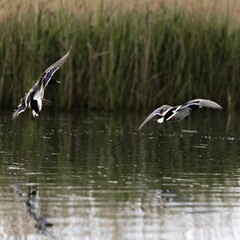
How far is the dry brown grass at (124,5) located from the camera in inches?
709

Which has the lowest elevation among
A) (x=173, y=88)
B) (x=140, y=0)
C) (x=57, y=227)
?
(x=57, y=227)

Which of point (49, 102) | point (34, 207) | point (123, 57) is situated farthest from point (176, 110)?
point (123, 57)

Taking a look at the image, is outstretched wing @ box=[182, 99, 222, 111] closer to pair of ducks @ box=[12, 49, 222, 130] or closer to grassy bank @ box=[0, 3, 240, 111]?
pair of ducks @ box=[12, 49, 222, 130]

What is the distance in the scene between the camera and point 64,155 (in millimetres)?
12734

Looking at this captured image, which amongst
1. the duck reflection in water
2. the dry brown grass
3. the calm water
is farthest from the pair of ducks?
the dry brown grass

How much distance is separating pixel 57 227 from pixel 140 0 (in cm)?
1062

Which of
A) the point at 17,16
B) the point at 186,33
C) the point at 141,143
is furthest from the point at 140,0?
the point at 141,143

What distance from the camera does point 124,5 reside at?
18531 millimetres

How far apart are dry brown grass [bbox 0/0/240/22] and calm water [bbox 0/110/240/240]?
6.96ft

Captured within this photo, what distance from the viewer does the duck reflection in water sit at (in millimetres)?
8422

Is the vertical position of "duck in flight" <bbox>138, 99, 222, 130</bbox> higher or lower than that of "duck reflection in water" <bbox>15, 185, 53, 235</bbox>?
higher

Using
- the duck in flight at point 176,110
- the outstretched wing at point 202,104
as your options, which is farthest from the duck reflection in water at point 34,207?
the outstretched wing at point 202,104

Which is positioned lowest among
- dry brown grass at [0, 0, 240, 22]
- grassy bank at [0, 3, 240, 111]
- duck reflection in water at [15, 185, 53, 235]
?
duck reflection in water at [15, 185, 53, 235]

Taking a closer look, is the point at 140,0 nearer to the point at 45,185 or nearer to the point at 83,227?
the point at 45,185
